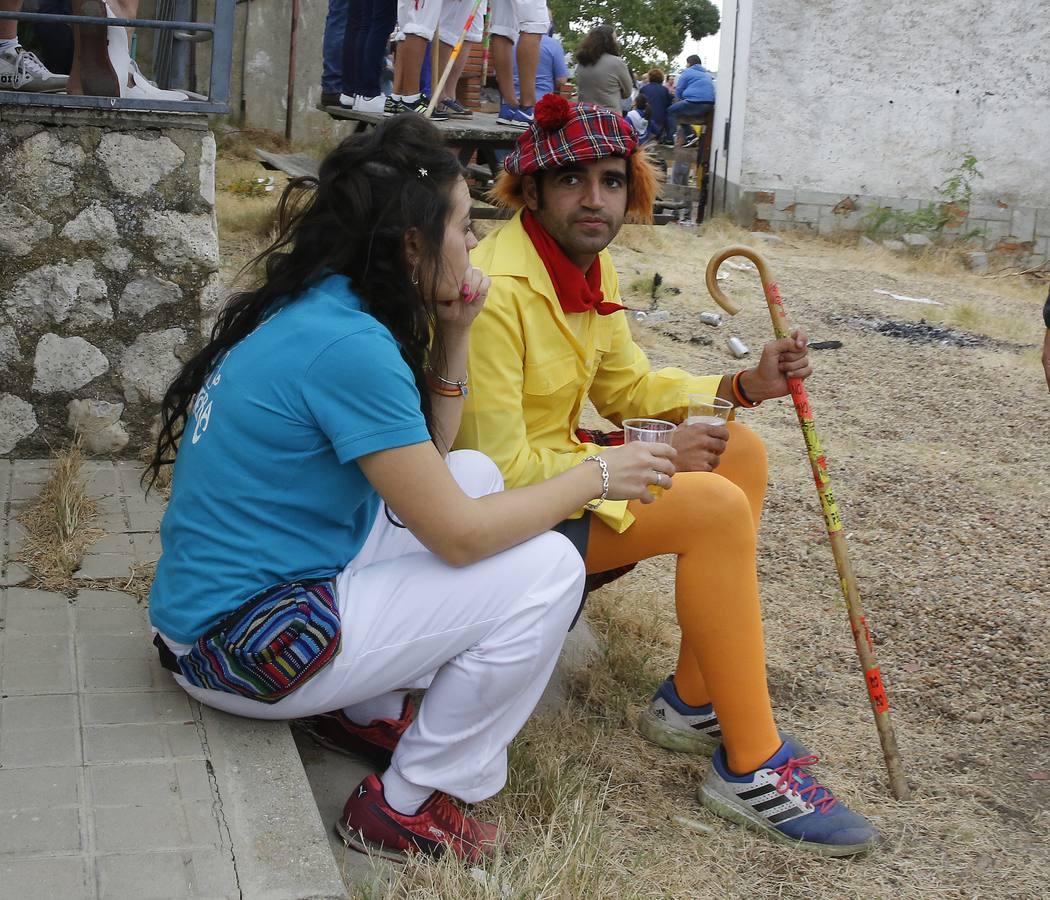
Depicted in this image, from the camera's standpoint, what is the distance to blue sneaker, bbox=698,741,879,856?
2580mm

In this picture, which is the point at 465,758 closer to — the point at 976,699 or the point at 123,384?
the point at 976,699

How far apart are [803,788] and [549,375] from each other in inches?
A: 40.8

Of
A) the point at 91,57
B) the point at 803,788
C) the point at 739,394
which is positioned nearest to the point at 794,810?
the point at 803,788

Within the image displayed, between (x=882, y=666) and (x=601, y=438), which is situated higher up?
(x=601, y=438)

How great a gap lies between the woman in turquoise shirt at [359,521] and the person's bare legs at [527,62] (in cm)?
558

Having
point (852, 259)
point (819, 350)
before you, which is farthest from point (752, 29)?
point (819, 350)

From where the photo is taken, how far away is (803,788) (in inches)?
102

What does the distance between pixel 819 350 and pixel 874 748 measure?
185 inches

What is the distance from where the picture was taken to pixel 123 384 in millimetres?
3809

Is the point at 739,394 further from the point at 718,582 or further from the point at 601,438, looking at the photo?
→ the point at 718,582

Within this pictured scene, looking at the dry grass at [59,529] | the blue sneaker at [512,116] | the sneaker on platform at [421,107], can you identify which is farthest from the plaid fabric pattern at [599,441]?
the blue sneaker at [512,116]

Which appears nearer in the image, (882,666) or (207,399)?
(207,399)

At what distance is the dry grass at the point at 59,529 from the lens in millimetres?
2965

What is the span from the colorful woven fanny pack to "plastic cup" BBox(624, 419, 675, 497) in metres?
0.71
